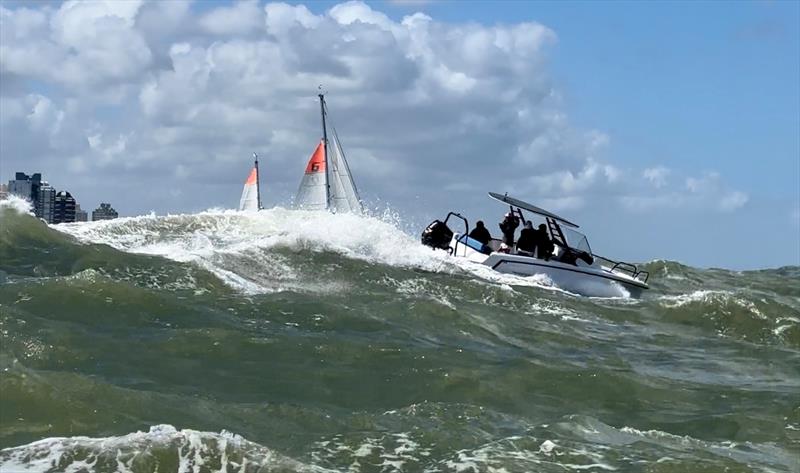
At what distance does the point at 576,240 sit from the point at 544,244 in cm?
158

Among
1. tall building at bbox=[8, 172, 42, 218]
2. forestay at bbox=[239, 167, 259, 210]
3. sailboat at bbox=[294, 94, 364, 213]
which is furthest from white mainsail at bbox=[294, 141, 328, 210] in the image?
tall building at bbox=[8, 172, 42, 218]

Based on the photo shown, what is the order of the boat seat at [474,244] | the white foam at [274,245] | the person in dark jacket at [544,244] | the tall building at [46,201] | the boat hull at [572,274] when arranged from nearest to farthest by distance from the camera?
the white foam at [274,245], the boat hull at [572,274], the person in dark jacket at [544,244], the boat seat at [474,244], the tall building at [46,201]

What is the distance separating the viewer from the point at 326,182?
46312mm

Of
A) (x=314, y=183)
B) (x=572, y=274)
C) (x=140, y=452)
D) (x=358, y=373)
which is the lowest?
(x=140, y=452)

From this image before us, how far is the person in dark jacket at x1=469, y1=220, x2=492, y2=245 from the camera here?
33.7 meters

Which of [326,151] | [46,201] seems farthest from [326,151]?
[46,201]

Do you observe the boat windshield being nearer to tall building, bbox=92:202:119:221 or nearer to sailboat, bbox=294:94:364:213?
sailboat, bbox=294:94:364:213

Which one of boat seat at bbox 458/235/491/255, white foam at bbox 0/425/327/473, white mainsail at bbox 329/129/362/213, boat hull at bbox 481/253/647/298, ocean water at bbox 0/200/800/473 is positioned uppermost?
white mainsail at bbox 329/129/362/213

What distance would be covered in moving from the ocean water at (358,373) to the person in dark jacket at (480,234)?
5571 mm

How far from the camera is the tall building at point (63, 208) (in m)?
68.2

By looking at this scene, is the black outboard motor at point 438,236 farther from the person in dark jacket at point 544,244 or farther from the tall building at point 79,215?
the tall building at point 79,215

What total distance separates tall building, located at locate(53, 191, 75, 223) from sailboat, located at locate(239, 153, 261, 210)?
47.2 ft

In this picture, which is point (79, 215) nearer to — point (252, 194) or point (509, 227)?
point (252, 194)

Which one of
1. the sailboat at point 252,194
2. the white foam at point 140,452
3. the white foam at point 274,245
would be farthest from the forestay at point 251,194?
the white foam at point 140,452
